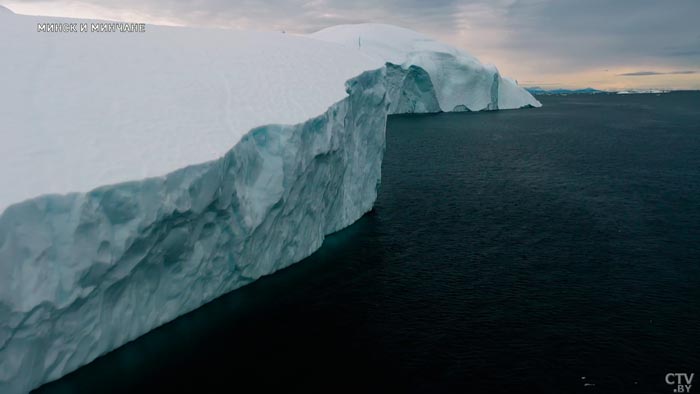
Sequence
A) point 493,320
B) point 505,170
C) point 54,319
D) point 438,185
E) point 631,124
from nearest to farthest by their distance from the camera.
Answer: point 54,319 → point 493,320 → point 438,185 → point 505,170 → point 631,124

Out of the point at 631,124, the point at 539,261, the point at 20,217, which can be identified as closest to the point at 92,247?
the point at 20,217

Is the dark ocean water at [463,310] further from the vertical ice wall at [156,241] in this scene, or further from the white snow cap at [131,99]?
the white snow cap at [131,99]

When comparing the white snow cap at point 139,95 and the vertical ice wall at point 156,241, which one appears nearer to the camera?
the vertical ice wall at point 156,241

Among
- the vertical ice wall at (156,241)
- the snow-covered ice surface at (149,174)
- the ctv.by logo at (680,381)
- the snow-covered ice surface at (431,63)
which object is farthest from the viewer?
the snow-covered ice surface at (431,63)

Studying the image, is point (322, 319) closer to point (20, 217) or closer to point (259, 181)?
point (259, 181)

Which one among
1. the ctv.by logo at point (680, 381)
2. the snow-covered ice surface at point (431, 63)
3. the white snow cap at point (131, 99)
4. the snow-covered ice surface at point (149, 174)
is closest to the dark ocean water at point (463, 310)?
the ctv.by logo at point (680, 381)

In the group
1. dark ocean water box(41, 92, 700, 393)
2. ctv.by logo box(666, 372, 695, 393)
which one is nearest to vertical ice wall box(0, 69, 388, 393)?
dark ocean water box(41, 92, 700, 393)

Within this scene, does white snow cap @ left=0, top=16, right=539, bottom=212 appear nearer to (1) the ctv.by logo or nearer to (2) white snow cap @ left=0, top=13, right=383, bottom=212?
(2) white snow cap @ left=0, top=13, right=383, bottom=212
